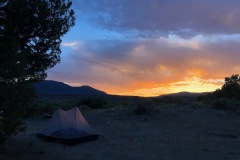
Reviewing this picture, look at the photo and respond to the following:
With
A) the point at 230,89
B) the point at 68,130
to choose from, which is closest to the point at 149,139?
the point at 68,130

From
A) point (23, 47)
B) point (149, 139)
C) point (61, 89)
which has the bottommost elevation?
point (149, 139)

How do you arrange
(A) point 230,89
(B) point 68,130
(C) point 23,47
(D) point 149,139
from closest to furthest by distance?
(C) point 23,47 < (B) point 68,130 < (D) point 149,139 < (A) point 230,89

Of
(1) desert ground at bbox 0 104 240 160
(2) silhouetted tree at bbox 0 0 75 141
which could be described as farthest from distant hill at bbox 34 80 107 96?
(2) silhouetted tree at bbox 0 0 75 141

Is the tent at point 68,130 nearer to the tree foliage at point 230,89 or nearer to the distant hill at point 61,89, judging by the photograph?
the tree foliage at point 230,89

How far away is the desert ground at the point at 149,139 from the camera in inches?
592

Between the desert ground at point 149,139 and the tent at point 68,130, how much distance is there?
364 mm

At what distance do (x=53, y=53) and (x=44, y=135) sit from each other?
476cm

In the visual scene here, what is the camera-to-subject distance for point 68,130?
17719 millimetres

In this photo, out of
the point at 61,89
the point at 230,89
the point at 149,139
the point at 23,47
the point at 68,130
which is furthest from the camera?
the point at 61,89

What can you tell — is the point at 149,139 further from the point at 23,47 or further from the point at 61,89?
the point at 61,89

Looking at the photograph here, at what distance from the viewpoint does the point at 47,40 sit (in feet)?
48.9

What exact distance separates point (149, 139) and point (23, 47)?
7.60 meters

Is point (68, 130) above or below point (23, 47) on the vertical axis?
below

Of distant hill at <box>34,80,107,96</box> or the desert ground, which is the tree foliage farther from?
distant hill at <box>34,80,107,96</box>
